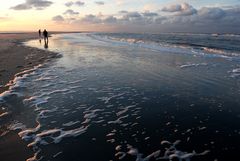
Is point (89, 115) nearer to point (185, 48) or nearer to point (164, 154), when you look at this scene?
point (164, 154)

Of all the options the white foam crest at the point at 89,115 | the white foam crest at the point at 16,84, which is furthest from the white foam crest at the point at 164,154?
the white foam crest at the point at 16,84

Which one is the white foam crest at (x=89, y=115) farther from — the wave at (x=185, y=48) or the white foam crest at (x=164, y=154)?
the wave at (x=185, y=48)

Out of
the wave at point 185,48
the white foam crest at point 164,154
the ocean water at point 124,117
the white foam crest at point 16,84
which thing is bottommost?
the white foam crest at point 164,154

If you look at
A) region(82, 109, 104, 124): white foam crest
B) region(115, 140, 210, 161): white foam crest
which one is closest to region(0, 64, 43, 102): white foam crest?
region(82, 109, 104, 124): white foam crest

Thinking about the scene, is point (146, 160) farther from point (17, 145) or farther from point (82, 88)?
point (82, 88)

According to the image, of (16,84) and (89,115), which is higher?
(16,84)

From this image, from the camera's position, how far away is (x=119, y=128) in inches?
316

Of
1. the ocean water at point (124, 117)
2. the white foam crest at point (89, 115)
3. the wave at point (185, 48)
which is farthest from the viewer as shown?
the wave at point (185, 48)

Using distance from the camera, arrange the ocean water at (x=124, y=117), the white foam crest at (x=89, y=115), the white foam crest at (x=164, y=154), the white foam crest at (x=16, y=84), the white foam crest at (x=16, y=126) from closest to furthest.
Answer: the white foam crest at (x=164, y=154), the ocean water at (x=124, y=117), the white foam crest at (x=16, y=126), the white foam crest at (x=89, y=115), the white foam crest at (x=16, y=84)

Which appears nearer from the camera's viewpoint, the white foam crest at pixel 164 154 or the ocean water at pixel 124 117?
the white foam crest at pixel 164 154

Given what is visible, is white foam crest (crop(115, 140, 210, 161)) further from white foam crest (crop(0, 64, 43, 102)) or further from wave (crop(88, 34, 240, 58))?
wave (crop(88, 34, 240, 58))

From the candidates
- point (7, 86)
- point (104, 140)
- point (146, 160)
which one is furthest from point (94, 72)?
point (146, 160)

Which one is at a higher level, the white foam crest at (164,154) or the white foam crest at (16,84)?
the white foam crest at (16,84)

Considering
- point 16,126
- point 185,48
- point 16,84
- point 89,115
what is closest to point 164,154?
point 89,115
